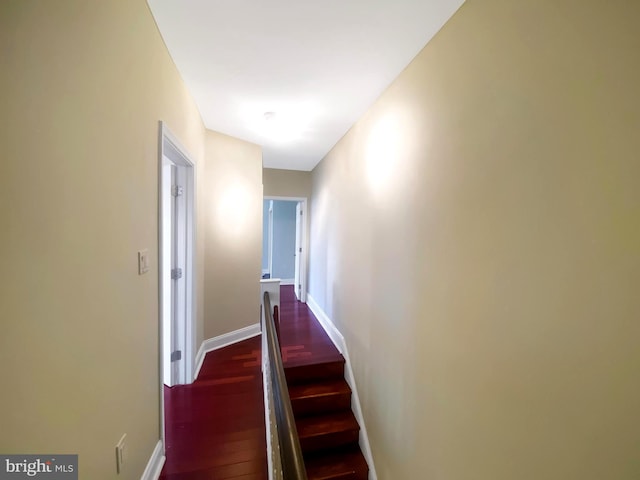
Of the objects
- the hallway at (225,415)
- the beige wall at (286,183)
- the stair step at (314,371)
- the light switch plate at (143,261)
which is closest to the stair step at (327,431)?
the stair step at (314,371)

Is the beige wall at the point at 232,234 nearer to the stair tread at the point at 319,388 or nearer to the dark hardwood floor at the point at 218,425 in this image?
the dark hardwood floor at the point at 218,425

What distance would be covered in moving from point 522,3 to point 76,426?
6.97 feet

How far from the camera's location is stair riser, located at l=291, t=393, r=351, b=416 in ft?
7.99

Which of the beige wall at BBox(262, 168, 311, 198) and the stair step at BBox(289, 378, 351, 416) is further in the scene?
the beige wall at BBox(262, 168, 311, 198)

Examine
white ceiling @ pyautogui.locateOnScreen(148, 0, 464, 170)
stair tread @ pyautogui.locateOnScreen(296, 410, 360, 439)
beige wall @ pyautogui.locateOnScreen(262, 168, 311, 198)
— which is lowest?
stair tread @ pyautogui.locateOnScreen(296, 410, 360, 439)

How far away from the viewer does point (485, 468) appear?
3.57 ft

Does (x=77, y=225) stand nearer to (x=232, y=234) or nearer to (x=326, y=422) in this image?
(x=232, y=234)

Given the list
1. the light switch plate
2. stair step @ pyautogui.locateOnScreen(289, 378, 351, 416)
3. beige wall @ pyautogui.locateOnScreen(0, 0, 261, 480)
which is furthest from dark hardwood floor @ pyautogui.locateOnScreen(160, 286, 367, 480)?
the light switch plate

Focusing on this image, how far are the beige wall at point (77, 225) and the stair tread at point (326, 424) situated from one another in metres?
1.38

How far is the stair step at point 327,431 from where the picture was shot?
89.1 inches

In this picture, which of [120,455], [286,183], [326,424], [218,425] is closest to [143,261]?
[120,455]

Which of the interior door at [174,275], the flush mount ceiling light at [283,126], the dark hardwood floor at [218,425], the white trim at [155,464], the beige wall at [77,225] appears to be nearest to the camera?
the beige wall at [77,225]

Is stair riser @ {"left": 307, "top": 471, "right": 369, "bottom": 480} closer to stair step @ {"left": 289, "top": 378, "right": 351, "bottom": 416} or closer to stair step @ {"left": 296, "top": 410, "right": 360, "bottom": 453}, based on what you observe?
stair step @ {"left": 296, "top": 410, "right": 360, "bottom": 453}

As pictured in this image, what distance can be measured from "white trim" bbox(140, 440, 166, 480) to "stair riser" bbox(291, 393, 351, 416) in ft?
3.82
